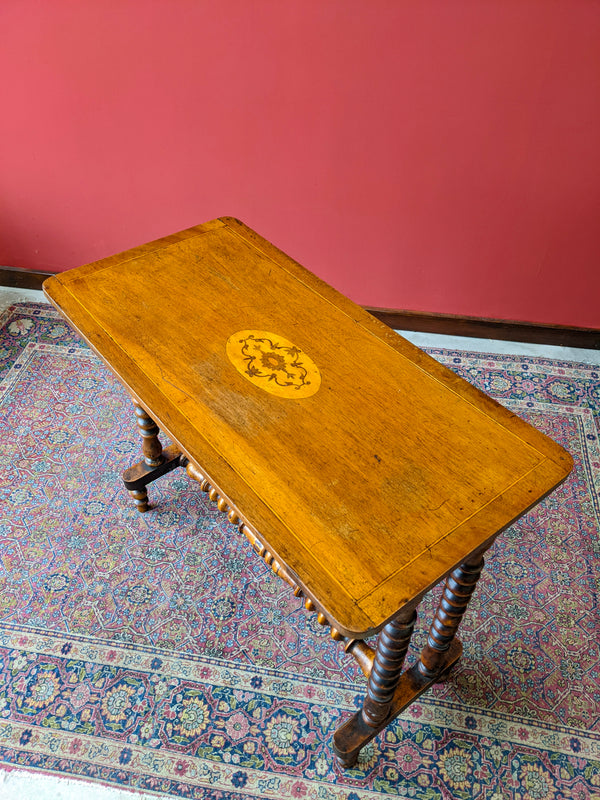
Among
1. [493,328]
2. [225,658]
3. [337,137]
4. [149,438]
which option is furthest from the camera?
[493,328]

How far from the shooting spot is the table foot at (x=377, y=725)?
1.78 meters

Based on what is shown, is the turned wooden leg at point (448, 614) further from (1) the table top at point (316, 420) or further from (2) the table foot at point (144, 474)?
(2) the table foot at point (144, 474)

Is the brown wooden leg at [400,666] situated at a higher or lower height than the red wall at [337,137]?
lower

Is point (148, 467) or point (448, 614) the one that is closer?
point (448, 614)

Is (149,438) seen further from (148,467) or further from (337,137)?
(337,137)

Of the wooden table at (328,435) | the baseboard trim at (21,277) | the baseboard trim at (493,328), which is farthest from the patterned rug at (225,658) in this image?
the baseboard trim at (21,277)

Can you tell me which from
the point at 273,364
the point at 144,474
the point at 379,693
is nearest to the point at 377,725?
the point at 379,693

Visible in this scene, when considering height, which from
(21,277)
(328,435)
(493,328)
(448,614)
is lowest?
(493,328)

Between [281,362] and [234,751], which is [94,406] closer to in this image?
[281,362]

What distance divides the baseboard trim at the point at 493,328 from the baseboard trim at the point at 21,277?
1702 millimetres

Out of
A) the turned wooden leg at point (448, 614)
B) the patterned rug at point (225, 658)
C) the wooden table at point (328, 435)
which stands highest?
the wooden table at point (328, 435)

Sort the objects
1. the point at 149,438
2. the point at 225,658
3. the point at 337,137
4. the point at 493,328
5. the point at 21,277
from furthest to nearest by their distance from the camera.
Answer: the point at 21,277, the point at 493,328, the point at 337,137, the point at 149,438, the point at 225,658

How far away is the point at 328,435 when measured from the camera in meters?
1.60

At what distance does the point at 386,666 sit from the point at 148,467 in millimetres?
1173
